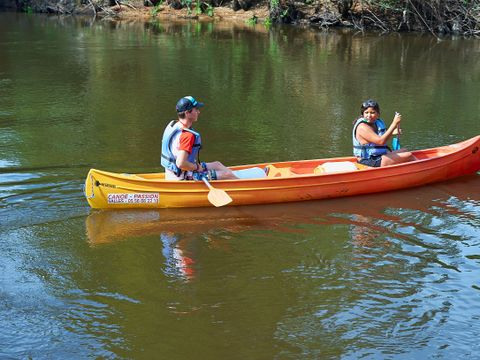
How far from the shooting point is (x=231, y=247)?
289 inches

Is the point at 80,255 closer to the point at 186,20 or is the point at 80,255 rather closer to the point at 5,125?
the point at 5,125

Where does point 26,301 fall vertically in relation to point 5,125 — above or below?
below

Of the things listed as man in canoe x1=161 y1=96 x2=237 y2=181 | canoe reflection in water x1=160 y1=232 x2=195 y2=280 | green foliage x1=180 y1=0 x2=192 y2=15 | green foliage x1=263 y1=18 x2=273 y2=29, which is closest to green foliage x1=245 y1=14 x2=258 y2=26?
green foliage x1=263 y1=18 x2=273 y2=29

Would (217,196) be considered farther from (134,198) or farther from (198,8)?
(198,8)

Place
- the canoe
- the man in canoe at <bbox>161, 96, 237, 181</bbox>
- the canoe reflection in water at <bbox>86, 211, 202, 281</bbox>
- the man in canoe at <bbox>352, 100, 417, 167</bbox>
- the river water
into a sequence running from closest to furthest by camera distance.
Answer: the river water < the canoe reflection in water at <bbox>86, 211, 202, 281</bbox> < the man in canoe at <bbox>161, 96, 237, 181</bbox> < the canoe < the man in canoe at <bbox>352, 100, 417, 167</bbox>

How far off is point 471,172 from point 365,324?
470cm

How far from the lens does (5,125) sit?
39.4 ft

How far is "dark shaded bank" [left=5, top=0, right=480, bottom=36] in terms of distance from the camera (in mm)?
25531

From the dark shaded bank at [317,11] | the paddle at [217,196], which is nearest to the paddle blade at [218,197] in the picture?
the paddle at [217,196]

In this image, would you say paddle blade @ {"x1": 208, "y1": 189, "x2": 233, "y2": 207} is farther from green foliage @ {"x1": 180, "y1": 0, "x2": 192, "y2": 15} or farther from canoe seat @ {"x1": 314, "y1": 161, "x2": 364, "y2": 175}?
green foliage @ {"x1": 180, "y1": 0, "x2": 192, "y2": 15}

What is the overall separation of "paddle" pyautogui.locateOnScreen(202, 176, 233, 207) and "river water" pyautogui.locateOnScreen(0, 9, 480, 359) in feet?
0.89

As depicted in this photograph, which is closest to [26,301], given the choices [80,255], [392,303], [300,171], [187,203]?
[80,255]

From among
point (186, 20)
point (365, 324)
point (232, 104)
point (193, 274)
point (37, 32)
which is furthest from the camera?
point (186, 20)

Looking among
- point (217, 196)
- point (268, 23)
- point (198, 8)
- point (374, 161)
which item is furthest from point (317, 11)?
point (217, 196)
